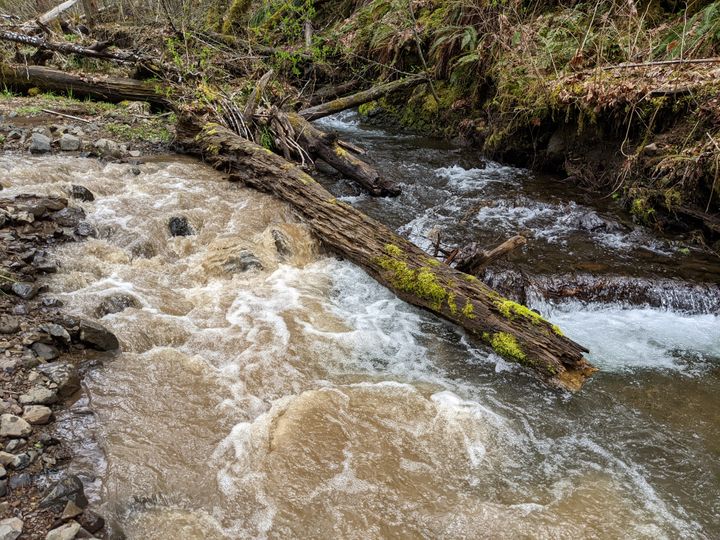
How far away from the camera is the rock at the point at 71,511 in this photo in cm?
246

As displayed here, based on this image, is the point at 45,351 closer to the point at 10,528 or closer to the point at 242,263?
the point at 10,528

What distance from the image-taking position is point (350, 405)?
3.74 metres

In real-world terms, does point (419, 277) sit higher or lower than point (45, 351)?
higher

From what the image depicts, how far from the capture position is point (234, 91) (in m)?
10.2

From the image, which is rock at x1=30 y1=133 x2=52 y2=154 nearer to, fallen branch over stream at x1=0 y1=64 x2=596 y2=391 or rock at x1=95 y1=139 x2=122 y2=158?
rock at x1=95 y1=139 x2=122 y2=158

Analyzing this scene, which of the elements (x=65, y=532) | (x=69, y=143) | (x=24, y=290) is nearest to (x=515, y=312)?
(x=65, y=532)

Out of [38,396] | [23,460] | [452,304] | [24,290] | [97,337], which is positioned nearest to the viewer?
[23,460]

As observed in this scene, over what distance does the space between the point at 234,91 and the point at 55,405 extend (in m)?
8.53

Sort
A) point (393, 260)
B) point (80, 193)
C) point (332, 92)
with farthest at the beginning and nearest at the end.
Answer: point (332, 92), point (80, 193), point (393, 260)

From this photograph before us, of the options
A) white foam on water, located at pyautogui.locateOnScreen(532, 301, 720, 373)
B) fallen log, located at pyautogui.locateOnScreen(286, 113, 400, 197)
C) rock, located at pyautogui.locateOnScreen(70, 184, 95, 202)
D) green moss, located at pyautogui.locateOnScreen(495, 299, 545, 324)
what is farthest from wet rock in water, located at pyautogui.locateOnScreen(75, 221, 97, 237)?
white foam on water, located at pyautogui.locateOnScreen(532, 301, 720, 373)

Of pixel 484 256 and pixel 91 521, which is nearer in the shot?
pixel 91 521

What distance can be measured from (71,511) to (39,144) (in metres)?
7.27

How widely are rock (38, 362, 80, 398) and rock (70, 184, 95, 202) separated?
3593mm

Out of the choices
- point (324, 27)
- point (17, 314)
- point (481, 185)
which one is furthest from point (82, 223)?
point (324, 27)
